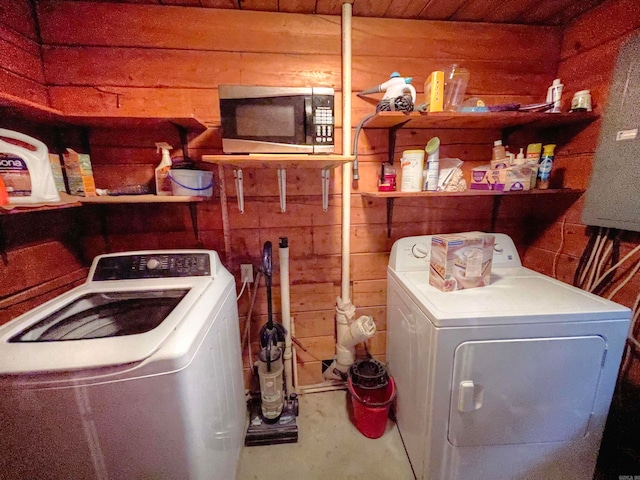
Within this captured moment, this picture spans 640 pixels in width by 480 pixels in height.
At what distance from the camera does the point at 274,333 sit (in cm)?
137

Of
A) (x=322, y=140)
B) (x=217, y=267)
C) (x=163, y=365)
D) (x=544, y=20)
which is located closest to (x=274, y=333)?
(x=217, y=267)

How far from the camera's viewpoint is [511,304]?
104 centimetres

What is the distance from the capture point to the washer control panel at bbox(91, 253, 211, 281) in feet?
3.85

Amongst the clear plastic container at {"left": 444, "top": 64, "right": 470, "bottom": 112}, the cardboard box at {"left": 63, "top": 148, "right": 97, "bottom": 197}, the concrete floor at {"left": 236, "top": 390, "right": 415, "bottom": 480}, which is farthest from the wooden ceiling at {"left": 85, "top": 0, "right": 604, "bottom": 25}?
the concrete floor at {"left": 236, "top": 390, "right": 415, "bottom": 480}

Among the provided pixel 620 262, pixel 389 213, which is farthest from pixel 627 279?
pixel 389 213

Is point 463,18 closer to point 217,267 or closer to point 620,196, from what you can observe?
point 620,196

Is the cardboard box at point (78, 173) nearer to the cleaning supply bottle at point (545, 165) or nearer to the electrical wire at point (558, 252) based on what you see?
the cleaning supply bottle at point (545, 165)

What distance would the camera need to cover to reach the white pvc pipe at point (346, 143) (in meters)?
1.30

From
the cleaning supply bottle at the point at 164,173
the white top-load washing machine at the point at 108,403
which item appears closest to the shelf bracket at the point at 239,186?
the cleaning supply bottle at the point at 164,173

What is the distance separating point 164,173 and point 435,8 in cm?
158

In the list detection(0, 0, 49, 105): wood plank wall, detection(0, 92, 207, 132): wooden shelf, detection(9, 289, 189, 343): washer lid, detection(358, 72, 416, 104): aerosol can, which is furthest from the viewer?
detection(358, 72, 416, 104): aerosol can

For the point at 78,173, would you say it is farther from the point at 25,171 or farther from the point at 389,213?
the point at 389,213

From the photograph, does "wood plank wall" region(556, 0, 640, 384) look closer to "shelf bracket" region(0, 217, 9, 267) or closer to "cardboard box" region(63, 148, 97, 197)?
"cardboard box" region(63, 148, 97, 197)

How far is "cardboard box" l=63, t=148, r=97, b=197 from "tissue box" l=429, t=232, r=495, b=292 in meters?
1.65
